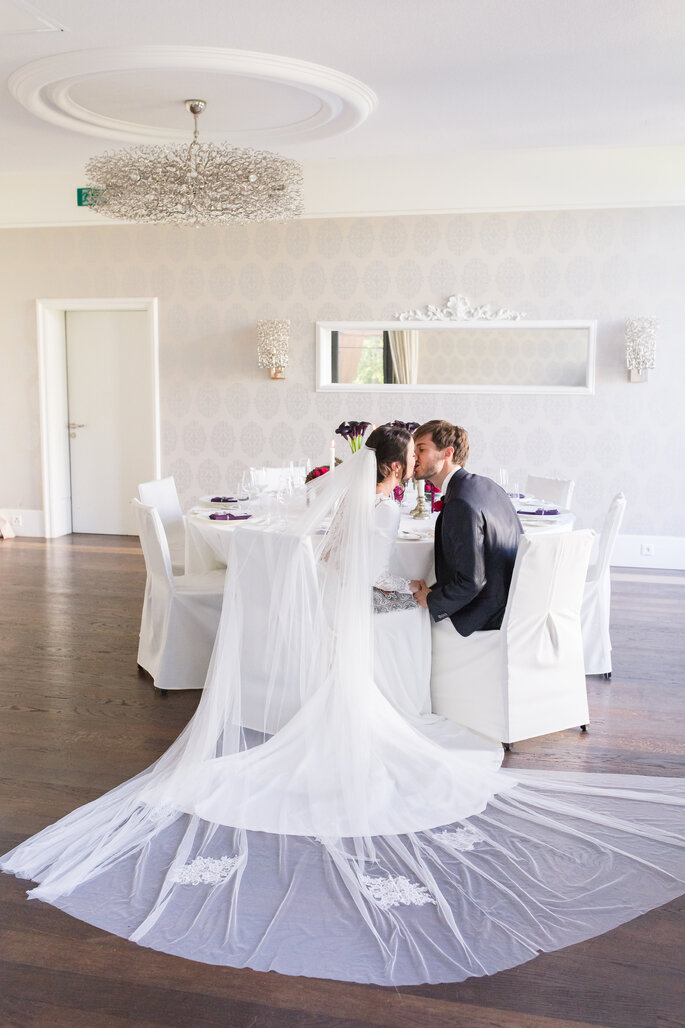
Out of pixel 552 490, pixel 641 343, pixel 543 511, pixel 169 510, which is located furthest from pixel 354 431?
pixel 641 343

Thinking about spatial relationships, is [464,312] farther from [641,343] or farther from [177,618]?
[177,618]

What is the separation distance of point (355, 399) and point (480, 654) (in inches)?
177

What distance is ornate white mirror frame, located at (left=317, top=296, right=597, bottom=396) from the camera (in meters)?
7.47

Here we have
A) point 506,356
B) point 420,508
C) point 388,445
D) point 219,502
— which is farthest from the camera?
point 506,356

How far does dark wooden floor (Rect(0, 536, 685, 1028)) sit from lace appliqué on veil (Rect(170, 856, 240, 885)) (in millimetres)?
291

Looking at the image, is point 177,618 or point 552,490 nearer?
point 177,618

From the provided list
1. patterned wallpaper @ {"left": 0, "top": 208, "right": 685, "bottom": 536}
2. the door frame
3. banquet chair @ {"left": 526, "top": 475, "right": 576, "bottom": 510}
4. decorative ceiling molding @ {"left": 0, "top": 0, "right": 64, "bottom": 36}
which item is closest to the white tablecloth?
banquet chair @ {"left": 526, "top": 475, "right": 576, "bottom": 510}

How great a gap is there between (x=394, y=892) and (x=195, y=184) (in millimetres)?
4290

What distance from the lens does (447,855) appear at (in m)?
2.74

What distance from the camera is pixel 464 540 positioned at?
142 inches

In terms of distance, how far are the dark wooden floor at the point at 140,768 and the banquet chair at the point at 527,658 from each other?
0.17 m

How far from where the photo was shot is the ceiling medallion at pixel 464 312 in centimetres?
752

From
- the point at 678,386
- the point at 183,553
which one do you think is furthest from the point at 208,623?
the point at 678,386

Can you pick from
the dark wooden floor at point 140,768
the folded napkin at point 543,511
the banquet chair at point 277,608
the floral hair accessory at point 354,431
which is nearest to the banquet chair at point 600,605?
the dark wooden floor at point 140,768
